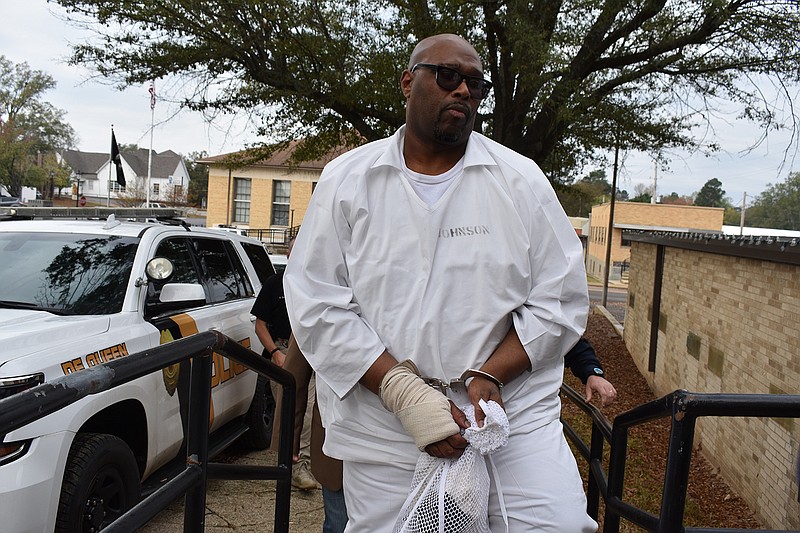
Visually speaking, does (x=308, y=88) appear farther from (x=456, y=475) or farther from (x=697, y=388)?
(x=456, y=475)

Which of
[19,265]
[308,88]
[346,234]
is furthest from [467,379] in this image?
[308,88]

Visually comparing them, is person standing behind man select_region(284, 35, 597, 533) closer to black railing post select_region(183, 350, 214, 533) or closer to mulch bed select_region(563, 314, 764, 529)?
black railing post select_region(183, 350, 214, 533)

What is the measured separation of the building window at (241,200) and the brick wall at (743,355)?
36.8m

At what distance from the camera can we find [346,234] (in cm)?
223

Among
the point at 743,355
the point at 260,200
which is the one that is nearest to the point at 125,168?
the point at 260,200

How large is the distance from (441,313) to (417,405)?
290mm

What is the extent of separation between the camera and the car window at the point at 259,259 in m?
6.93

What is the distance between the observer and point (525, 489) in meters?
2.00

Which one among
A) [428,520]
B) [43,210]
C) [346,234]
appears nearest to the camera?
[428,520]

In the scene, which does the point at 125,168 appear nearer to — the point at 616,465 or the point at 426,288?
the point at 616,465

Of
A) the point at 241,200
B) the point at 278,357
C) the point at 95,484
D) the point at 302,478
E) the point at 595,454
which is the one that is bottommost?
the point at 302,478

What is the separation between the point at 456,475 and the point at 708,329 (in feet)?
21.6

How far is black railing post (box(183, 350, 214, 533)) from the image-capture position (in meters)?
2.31

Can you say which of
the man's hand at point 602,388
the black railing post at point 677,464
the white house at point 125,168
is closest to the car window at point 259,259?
the man's hand at point 602,388
